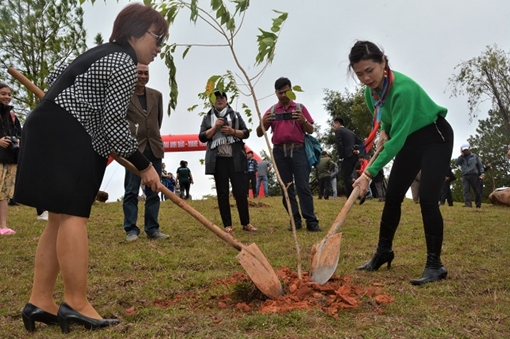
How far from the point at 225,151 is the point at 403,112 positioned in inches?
132

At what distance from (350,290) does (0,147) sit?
5.06 m

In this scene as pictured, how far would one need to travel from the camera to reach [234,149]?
23.3ft

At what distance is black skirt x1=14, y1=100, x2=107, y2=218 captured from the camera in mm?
2861

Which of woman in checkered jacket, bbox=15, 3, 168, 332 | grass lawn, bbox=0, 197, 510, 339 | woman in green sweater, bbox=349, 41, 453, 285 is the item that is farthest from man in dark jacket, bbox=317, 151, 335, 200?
woman in checkered jacket, bbox=15, 3, 168, 332

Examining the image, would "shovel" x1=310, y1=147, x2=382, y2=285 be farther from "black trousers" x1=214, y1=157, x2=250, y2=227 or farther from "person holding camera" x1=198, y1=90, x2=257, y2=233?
"black trousers" x1=214, y1=157, x2=250, y2=227

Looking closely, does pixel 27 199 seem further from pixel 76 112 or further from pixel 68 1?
pixel 68 1

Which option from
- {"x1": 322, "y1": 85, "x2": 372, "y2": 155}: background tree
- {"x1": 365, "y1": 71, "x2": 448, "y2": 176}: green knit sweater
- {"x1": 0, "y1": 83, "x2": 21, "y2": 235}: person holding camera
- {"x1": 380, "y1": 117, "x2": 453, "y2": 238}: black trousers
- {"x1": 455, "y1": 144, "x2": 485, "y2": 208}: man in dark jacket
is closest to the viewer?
{"x1": 365, "y1": 71, "x2": 448, "y2": 176}: green knit sweater

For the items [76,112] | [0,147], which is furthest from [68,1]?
[76,112]

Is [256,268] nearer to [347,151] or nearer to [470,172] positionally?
[347,151]

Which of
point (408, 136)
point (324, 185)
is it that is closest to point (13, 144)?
point (408, 136)

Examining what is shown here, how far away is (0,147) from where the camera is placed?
6668 millimetres

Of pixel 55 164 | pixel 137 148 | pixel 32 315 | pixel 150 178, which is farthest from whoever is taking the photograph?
pixel 150 178

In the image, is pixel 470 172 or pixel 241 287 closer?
pixel 241 287

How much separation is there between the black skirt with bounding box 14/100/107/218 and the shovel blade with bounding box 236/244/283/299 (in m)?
1.08
